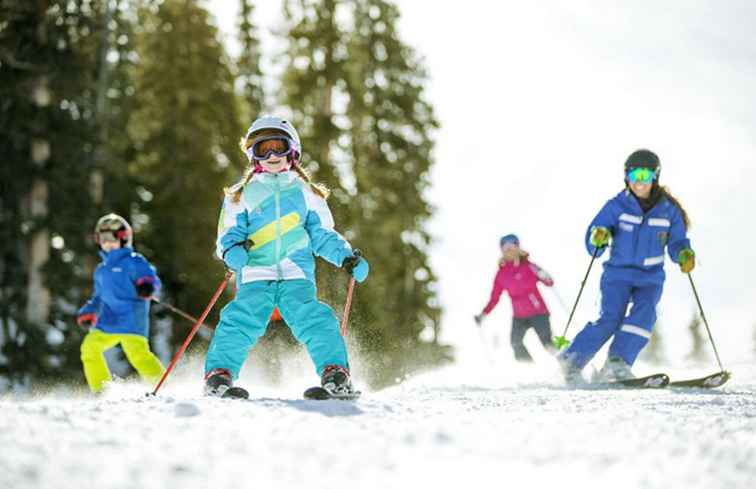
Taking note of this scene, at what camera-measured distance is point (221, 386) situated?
5.21 m

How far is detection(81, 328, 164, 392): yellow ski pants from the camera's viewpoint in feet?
28.8

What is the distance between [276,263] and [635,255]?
375 cm

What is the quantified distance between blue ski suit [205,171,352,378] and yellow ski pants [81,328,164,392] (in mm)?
3413

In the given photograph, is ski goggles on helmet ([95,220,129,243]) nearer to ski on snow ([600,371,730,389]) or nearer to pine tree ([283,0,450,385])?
ski on snow ([600,371,730,389])

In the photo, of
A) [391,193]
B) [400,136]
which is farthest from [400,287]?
[400,136]

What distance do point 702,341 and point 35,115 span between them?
197 ft

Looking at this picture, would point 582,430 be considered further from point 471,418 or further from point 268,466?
point 268,466

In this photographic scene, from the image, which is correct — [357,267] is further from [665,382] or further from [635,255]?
[635,255]

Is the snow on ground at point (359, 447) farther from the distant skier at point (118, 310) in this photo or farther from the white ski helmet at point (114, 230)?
the white ski helmet at point (114, 230)

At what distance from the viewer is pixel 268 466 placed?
8.25ft

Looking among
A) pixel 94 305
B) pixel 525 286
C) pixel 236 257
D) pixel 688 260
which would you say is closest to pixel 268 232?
pixel 236 257

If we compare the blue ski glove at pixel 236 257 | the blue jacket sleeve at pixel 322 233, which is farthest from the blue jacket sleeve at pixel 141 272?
the blue ski glove at pixel 236 257

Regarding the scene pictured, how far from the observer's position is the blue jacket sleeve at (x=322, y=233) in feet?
19.1

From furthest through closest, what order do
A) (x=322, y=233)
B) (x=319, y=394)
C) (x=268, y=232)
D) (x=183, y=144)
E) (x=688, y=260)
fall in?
(x=183, y=144), (x=688, y=260), (x=322, y=233), (x=268, y=232), (x=319, y=394)
